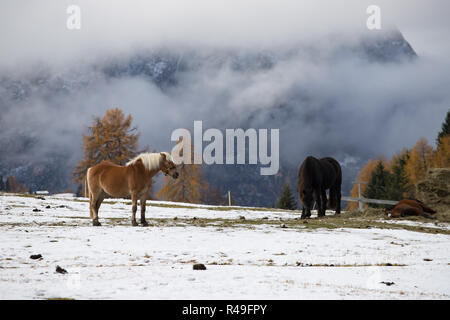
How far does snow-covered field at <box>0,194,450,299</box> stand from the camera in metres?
5.41

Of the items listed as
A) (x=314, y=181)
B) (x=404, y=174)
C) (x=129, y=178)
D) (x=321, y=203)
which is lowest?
(x=321, y=203)

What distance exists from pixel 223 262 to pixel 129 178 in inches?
251

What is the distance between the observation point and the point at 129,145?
47.6 m

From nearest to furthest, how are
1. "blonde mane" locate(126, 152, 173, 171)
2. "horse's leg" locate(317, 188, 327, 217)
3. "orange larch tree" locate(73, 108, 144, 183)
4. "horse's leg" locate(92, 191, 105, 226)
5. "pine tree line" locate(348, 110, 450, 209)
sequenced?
"horse's leg" locate(92, 191, 105, 226)
"blonde mane" locate(126, 152, 173, 171)
"horse's leg" locate(317, 188, 327, 217)
"orange larch tree" locate(73, 108, 144, 183)
"pine tree line" locate(348, 110, 450, 209)

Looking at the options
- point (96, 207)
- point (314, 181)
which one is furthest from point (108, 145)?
point (96, 207)

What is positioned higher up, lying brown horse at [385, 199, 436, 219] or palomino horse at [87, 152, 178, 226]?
palomino horse at [87, 152, 178, 226]

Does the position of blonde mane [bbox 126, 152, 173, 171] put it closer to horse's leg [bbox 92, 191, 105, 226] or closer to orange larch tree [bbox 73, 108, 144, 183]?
horse's leg [bbox 92, 191, 105, 226]

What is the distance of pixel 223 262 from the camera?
315 inches

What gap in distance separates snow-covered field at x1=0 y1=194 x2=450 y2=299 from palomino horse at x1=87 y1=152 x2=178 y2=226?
1182mm

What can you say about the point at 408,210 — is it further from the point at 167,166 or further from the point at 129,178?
the point at 129,178

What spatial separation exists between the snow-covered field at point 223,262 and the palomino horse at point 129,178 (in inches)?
46.5

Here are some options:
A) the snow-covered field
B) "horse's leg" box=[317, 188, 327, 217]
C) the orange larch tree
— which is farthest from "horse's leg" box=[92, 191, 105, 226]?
the orange larch tree
